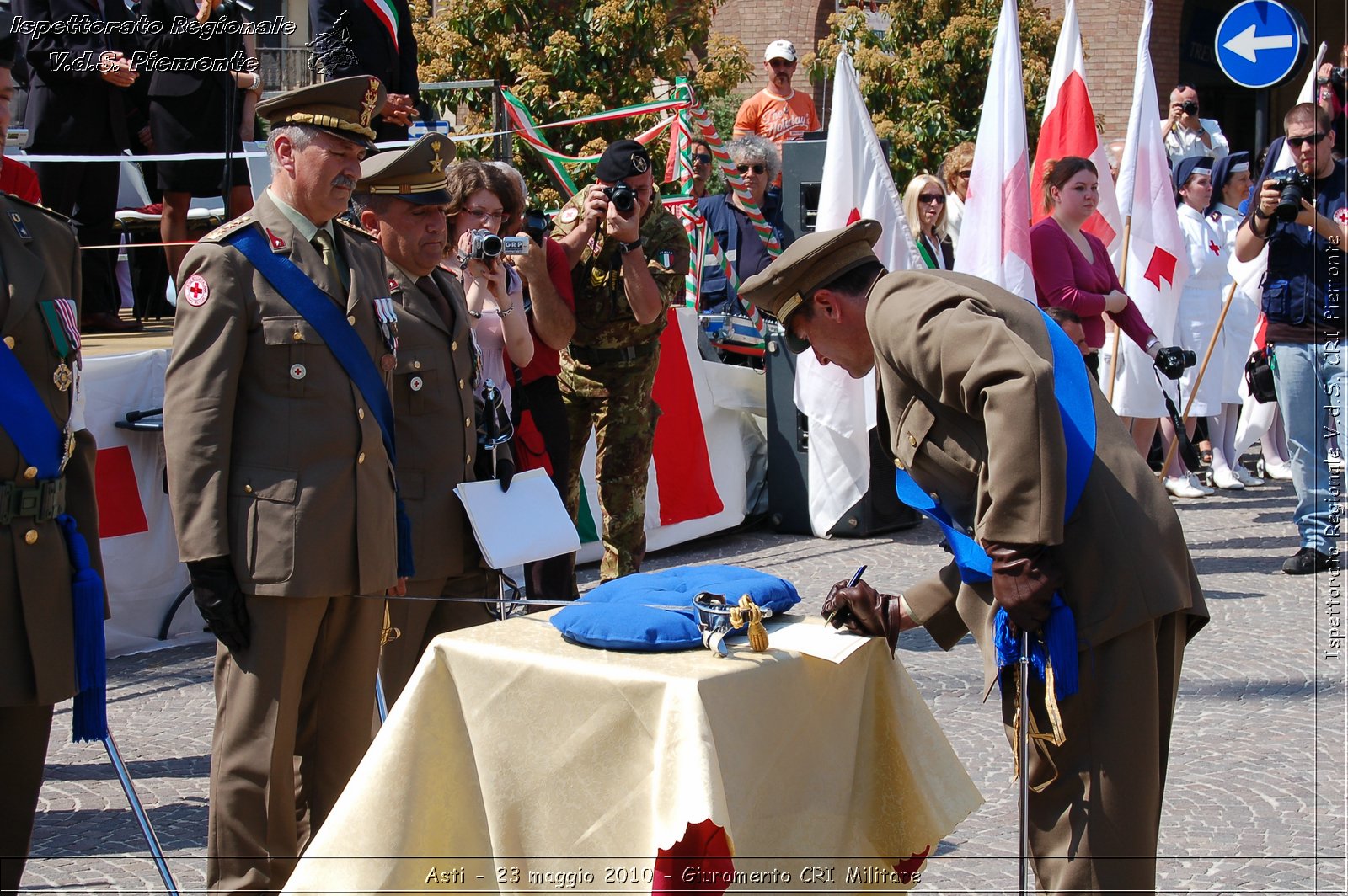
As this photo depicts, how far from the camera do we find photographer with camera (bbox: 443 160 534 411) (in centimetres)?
513

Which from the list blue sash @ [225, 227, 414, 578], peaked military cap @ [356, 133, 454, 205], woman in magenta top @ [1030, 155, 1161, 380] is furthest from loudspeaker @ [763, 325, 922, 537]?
blue sash @ [225, 227, 414, 578]

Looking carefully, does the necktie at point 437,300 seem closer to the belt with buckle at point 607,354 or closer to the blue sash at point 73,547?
the blue sash at point 73,547

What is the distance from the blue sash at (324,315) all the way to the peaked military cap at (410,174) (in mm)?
702

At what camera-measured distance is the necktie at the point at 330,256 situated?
11.9ft

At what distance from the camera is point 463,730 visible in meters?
2.98

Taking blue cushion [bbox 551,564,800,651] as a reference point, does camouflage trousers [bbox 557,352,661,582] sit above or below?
below

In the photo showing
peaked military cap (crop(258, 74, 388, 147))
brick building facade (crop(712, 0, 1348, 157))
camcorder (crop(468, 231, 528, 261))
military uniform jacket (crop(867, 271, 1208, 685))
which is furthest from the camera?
brick building facade (crop(712, 0, 1348, 157))

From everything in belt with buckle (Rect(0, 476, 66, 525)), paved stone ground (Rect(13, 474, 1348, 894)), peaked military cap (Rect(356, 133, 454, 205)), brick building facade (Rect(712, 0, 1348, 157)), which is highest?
brick building facade (Rect(712, 0, 1348, 157))

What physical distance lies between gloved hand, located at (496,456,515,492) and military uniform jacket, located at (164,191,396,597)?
29.7 inches

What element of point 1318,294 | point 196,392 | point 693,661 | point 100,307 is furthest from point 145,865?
point 1318,294

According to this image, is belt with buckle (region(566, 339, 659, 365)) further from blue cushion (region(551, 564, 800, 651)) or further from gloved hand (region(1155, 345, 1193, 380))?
blue cushion (region(551, 564, 800, 651))

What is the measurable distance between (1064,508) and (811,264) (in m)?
0.78

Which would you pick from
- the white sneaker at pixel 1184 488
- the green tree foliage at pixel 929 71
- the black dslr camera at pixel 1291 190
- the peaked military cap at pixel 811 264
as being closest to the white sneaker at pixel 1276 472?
the white sneaker at pixel 1184 488

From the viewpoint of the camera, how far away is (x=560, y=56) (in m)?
12.2
